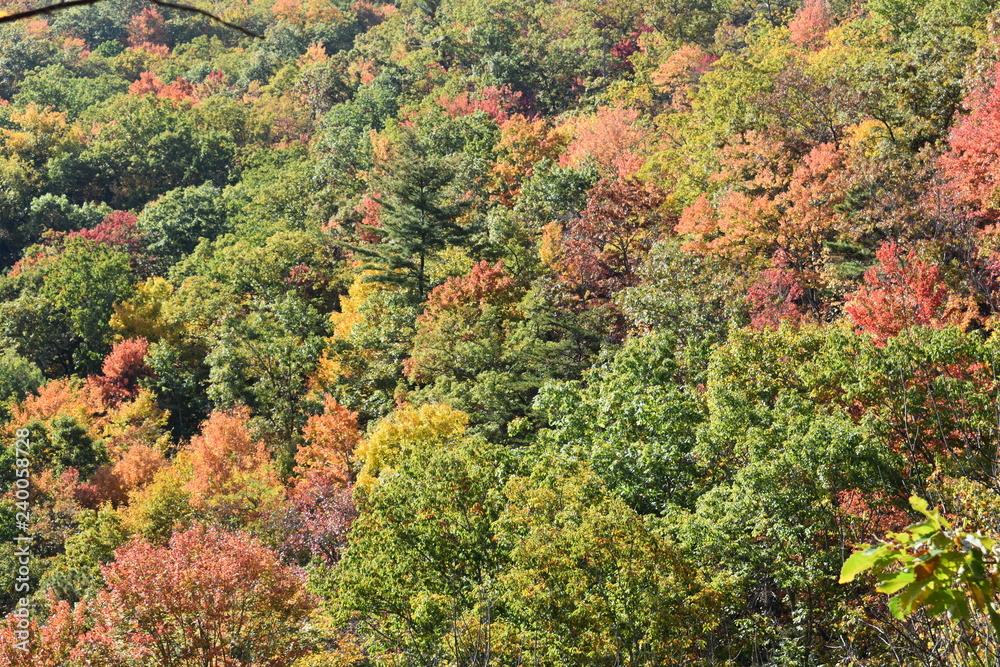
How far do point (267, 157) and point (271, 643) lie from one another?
6476 centimetres

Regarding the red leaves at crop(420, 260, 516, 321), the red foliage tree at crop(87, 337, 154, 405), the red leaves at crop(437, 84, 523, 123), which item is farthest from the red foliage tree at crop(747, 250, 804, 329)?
the red leaves at crop(437, 84, 523, 123)

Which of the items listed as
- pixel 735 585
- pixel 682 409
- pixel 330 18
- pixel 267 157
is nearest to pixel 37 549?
pixel 682 409

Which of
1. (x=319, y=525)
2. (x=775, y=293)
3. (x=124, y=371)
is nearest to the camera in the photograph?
(x=319, y=525)

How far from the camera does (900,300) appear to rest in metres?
23.2

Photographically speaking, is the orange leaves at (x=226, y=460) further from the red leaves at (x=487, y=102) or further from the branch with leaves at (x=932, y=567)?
the red leaves at (x=487, y=102)

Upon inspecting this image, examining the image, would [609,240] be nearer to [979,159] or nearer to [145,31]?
[979,159]

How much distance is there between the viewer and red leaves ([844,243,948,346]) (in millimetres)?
22609

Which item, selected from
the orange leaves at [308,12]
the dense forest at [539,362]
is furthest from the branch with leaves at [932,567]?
the orange leaves at [308,12]

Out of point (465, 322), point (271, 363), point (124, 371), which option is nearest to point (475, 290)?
point (465, 322)

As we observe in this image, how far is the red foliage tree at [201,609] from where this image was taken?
59.9ft

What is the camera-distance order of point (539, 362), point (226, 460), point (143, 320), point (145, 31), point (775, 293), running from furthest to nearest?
point (145, 31)
point (143, 320)
point (226, 460)
point (539, 362)
point (775, 293)

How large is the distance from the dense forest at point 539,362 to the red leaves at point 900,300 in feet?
0.38

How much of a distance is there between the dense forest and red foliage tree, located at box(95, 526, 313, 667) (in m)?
0.10

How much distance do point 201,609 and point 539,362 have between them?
15.7 m
